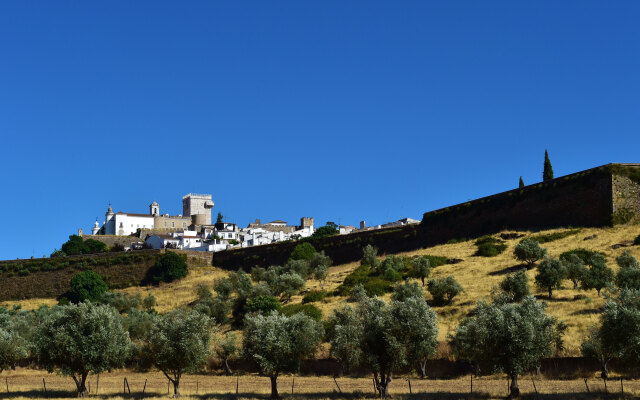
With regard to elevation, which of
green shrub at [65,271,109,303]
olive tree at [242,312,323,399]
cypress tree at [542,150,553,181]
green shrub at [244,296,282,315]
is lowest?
olive tree at [242,312,323,399]

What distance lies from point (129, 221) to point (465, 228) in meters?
81.4

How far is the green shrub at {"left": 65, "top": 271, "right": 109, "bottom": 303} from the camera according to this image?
70.9 meters

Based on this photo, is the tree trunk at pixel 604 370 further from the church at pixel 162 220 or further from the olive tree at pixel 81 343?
the church at pixel 162 220

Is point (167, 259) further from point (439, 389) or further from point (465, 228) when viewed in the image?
point (439, 389)

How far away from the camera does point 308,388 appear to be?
3008 cm

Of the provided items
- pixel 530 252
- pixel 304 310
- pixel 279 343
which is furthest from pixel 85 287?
pixel 279 343

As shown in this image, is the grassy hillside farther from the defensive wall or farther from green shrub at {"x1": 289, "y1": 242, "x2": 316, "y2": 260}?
green shrub at {"x1": 289, "y1": 242, "x2": 316, "y2": 260}

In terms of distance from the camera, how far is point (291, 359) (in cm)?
2844

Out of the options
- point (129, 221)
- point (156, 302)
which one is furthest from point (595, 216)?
point (129, 221)

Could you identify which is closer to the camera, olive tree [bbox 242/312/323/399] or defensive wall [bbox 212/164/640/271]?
olive tree [bbox 242/312/323/399]

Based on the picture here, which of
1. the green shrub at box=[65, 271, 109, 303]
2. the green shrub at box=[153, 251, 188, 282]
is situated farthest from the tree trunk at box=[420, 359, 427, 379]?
the green shrub at box=[153, 251, 188, 282]

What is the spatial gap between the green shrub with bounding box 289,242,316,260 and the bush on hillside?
2916 cm

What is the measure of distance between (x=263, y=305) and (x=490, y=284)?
49.5 ft

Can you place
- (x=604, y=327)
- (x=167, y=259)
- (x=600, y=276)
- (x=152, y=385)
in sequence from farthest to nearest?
(x=167, y=259) < (x=600, y=276) < (x=152, y=385) < (x=604, y=327)
